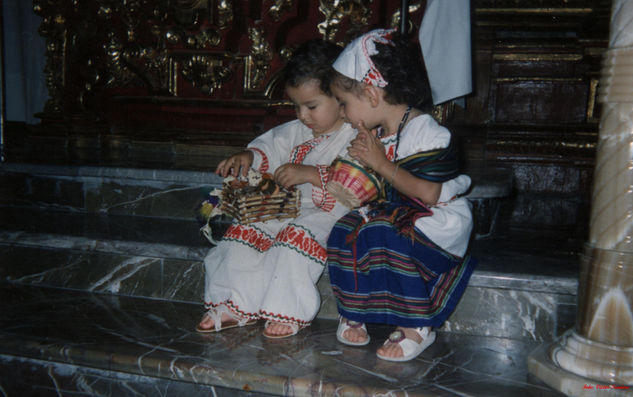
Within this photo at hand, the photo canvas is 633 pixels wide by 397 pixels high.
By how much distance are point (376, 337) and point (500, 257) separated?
0.67 metres

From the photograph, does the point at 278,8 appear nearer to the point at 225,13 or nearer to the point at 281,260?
the point at 225,13

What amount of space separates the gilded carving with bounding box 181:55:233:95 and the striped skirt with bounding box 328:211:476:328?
2.12 metres

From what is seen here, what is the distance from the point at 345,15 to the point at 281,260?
6.72 ft

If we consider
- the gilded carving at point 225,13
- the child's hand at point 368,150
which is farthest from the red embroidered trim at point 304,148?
the gilded carving at point 225,13

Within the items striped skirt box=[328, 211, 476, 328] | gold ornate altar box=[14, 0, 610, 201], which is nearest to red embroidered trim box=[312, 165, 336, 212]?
striped skirt box=[328, 211, 476, 328]

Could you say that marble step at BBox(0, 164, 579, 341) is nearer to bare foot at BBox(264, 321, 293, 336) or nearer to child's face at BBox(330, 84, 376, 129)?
bare foot at BBox(264, 321, 293, 336)

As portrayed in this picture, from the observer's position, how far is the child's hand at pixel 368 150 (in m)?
1.65

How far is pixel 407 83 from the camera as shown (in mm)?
1760

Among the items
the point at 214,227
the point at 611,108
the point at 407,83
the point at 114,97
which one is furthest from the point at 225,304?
the point at 114,97

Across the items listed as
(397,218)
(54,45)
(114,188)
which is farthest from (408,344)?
(54,45)

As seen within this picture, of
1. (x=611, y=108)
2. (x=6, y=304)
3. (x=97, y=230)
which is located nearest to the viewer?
(x=611, y=108)

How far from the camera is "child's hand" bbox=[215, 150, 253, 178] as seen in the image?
81.4 inches

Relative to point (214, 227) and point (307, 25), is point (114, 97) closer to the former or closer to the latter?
point (307, 25)

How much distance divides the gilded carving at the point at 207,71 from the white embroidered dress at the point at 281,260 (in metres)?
1.76
